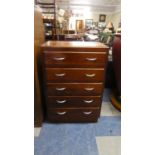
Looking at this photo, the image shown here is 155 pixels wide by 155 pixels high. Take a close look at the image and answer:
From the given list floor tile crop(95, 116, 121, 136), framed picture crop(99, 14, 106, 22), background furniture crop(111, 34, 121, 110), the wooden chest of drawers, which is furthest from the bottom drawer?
framed picture crop(99, 14, 106, 22)

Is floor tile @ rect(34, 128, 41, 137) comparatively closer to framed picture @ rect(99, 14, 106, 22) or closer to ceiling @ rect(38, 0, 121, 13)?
ceiling @ rect(38, 0, 121, 13)

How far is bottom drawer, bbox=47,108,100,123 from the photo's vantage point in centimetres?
181

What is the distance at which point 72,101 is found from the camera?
177cm

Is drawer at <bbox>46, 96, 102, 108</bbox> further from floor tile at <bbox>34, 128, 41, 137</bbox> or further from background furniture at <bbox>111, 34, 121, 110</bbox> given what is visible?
background furniture at <bbox>111, 34, 121, 110</bbox>

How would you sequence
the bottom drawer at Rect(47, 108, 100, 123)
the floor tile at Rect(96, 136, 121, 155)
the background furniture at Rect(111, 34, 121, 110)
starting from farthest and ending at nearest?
1. the background furniture at Rect(111, 34, 121, 110)
2. the bottom drawer at Rect(47, 108, 100, 123)
3. the floor tile at Rect(96, 136, 121, 155)

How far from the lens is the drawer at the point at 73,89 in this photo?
67.4 inches

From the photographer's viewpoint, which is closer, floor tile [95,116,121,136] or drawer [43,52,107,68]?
drawer [43,52,107,68]

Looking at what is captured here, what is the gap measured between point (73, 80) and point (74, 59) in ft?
0.68

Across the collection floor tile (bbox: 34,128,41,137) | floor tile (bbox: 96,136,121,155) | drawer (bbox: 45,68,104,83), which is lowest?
floor tile (bbox: 96,136,121,155)

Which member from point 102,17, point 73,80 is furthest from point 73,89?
point 102,17

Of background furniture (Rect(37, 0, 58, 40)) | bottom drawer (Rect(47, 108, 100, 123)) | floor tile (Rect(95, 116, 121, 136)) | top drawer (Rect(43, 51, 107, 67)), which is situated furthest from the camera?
background furniture (Rect(37, 0, 58, 40))

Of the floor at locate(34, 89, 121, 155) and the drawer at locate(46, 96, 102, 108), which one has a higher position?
the drawer at locate(46, 96, 102, 108)

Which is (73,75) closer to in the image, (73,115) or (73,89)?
(73,89)
